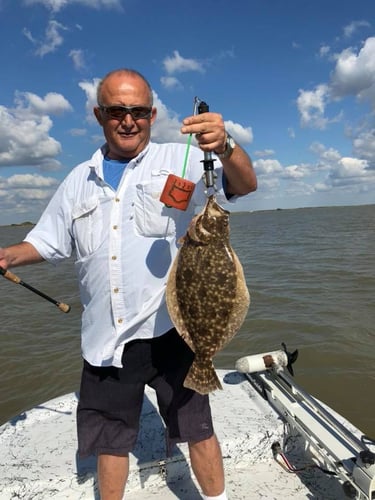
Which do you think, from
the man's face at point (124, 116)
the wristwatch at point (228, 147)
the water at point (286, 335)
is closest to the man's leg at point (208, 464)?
the wristwatch at point (228, 147)

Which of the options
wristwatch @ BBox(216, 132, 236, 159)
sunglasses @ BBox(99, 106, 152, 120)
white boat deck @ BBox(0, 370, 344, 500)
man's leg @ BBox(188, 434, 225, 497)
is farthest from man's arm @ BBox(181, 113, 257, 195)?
white boat deck @ BBox(0, 370, 344, 500)

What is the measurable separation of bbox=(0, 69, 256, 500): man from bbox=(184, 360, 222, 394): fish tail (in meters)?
0.32

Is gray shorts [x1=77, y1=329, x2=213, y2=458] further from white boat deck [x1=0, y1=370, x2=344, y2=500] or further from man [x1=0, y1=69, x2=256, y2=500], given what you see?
white boat deck [x1=0, y1=370, x2=344, y2=500]

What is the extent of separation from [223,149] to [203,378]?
1.53 metres

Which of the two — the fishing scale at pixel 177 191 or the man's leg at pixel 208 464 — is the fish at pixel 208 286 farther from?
the man's leg at pixel 208 464

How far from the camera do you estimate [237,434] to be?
4195mm

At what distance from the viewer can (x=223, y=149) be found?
→ 260cm

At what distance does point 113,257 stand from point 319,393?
18.8 feet

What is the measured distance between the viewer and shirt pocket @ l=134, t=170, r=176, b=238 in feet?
9.96

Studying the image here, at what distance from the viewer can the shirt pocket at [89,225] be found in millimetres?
3107

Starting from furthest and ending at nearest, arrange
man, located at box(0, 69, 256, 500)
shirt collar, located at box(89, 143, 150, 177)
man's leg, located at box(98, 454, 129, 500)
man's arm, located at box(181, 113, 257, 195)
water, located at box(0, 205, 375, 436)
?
1. water, located at box(0, 205, 375, 436)
2. man's leg, located at box(98, 454, 129, 500)
3. shirt collar, located at box(89, 143, 150, 177)
4. man, located at box(0, 69, 256, 500)
5. man's arm, located at box(181, 113, 257, 195)

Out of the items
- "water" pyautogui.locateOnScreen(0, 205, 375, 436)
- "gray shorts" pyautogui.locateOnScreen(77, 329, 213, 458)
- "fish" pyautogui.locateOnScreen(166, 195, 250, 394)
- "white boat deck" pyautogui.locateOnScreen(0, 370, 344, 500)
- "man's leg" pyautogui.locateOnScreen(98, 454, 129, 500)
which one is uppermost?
"fish" pyautogui.locateOnScreen(166, 195, 250, 394)

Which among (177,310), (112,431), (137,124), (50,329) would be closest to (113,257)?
(177,310)

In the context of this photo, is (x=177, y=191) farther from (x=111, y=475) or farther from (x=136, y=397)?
(x=111, y=475)
